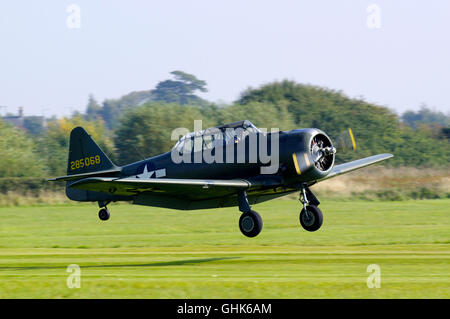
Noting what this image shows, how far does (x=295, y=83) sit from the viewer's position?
208 ft

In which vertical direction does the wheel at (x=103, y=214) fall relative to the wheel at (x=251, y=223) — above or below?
above

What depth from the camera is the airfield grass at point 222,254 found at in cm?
1158

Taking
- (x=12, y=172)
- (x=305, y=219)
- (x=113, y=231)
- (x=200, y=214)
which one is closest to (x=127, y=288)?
(x=305, y=219)

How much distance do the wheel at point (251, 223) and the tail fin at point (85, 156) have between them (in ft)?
17.2

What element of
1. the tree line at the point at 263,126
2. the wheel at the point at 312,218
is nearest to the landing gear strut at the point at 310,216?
the wheel at the point at 312,218

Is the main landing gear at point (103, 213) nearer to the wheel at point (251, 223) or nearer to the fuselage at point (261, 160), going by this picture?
the fuselage at point (261, 160)

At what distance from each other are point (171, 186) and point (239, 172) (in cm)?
174

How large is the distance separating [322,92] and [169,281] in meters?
52.8

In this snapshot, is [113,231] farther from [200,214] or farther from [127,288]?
[127,288]

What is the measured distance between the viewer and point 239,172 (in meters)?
15.9

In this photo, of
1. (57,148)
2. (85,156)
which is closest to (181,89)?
(57,148)

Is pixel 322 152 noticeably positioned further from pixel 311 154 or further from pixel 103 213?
pixel 103 213

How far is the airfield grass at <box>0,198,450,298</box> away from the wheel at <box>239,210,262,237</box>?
0.69m

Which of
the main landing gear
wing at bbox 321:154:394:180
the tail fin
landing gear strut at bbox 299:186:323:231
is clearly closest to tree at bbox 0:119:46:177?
the tail fin
